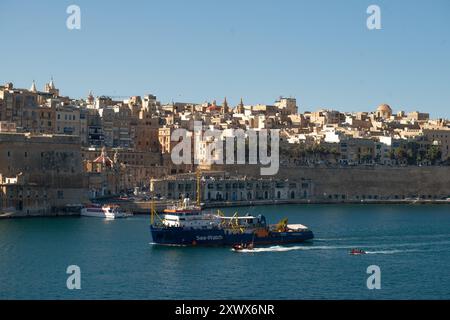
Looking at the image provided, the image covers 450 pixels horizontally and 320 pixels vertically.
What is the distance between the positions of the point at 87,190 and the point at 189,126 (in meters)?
20.6

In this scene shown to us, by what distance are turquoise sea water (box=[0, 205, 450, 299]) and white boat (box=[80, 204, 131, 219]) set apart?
1.94 metres

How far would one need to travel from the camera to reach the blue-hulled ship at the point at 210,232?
86.4ft

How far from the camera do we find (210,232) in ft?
87.2

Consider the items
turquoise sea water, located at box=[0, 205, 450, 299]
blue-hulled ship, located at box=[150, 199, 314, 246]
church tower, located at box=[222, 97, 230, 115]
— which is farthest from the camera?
church tower, located at box=[222, 97, 230, 115]

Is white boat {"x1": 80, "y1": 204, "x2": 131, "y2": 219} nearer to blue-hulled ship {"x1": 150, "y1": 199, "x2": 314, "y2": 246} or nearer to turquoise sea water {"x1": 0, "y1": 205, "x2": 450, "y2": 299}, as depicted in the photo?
turquoise sea water {"x1": 0, "y1": 205, "x2": 450, "y2": 299}

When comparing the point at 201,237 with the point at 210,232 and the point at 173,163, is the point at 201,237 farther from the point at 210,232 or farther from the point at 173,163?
the point at 173,163

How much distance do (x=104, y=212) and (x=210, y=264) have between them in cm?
1408

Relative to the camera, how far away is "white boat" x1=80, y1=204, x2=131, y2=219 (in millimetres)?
35562

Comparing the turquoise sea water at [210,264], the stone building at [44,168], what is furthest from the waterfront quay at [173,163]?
the turquoise sea water at [210,264]

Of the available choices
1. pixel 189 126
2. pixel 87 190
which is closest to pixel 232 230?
pixel 87 190

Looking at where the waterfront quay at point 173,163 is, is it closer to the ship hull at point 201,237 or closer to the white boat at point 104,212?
the white boat at point 104,212

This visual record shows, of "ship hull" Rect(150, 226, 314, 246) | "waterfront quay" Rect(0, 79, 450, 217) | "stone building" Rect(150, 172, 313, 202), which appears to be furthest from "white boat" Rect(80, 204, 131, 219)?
"ship hull" Rect(150, 226, 314, 246)

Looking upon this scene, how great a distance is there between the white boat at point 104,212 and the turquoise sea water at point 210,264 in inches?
76.5
